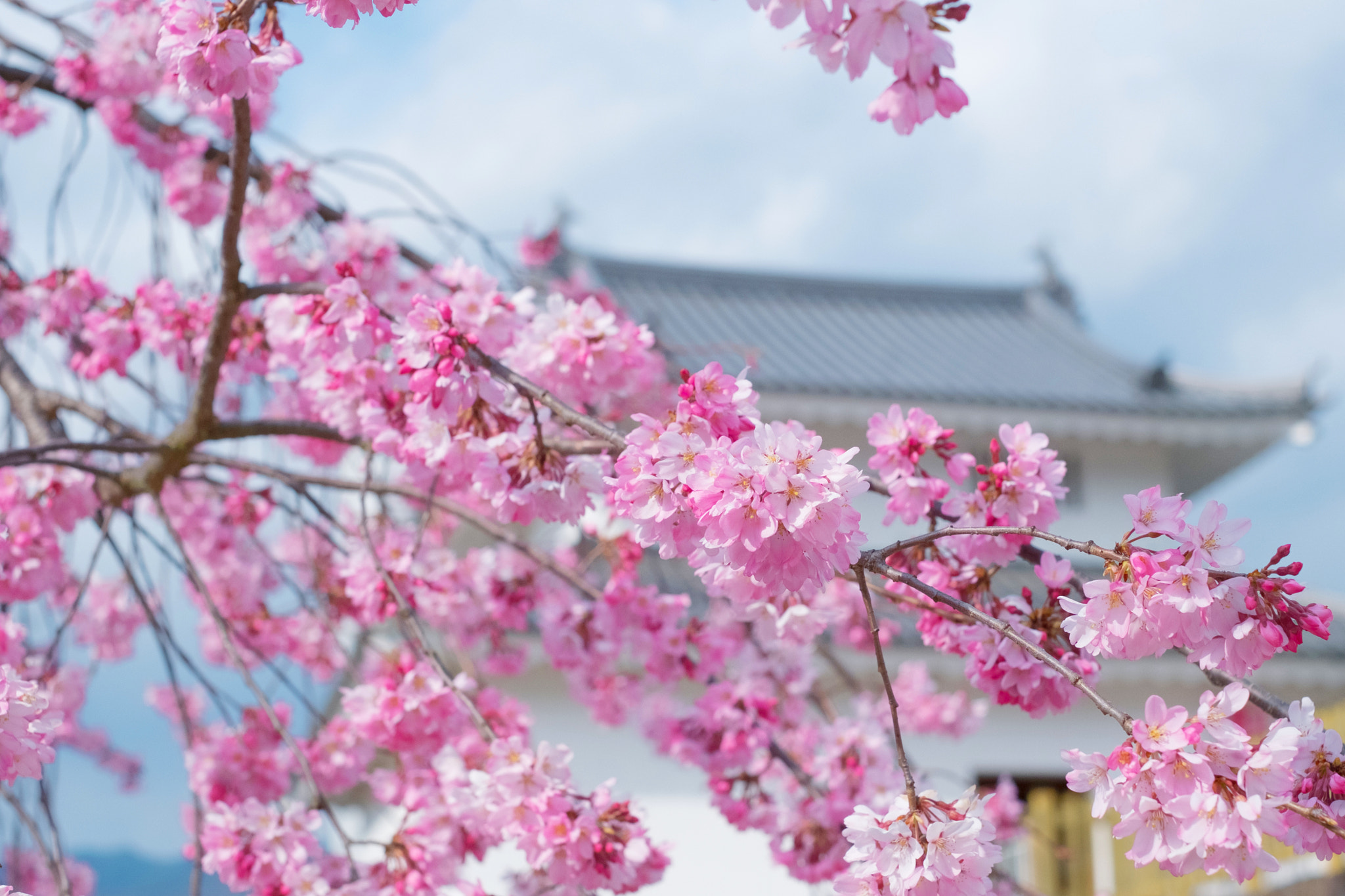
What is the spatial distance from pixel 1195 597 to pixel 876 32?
2.01 ft

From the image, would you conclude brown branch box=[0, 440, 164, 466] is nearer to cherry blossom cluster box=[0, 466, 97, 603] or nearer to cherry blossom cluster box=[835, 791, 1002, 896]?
cherry blossom cluster box=[0, 466, 97, 603]

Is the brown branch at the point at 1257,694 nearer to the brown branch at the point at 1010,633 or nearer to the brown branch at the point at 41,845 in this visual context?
the brown branch at the point at 1010,633

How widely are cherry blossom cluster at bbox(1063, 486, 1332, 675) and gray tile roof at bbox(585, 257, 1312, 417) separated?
5.68m

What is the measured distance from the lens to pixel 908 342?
9516mm

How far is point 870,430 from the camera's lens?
154 centimetres

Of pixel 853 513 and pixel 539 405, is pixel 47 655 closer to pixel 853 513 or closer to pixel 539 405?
pixel 539 405

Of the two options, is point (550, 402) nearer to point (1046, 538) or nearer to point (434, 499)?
point (1046, 538)

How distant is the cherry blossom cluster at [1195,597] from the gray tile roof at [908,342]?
18.6 feet

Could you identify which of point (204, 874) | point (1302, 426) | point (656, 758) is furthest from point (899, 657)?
point (204, 874)

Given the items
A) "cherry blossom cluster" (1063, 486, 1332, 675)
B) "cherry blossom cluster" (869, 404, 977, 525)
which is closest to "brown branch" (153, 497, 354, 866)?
"cherry blossom cluster" (869, 404, 977, 525)

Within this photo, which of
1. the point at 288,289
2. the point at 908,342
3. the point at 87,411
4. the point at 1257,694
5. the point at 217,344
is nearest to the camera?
the point at 1257,694

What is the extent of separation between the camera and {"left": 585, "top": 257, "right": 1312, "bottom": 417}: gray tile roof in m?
7.35

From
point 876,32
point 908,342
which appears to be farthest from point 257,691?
point 908,342

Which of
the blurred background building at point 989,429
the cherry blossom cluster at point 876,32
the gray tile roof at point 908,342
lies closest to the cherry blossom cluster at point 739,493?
the cherry blossom cluster at point 876,32
